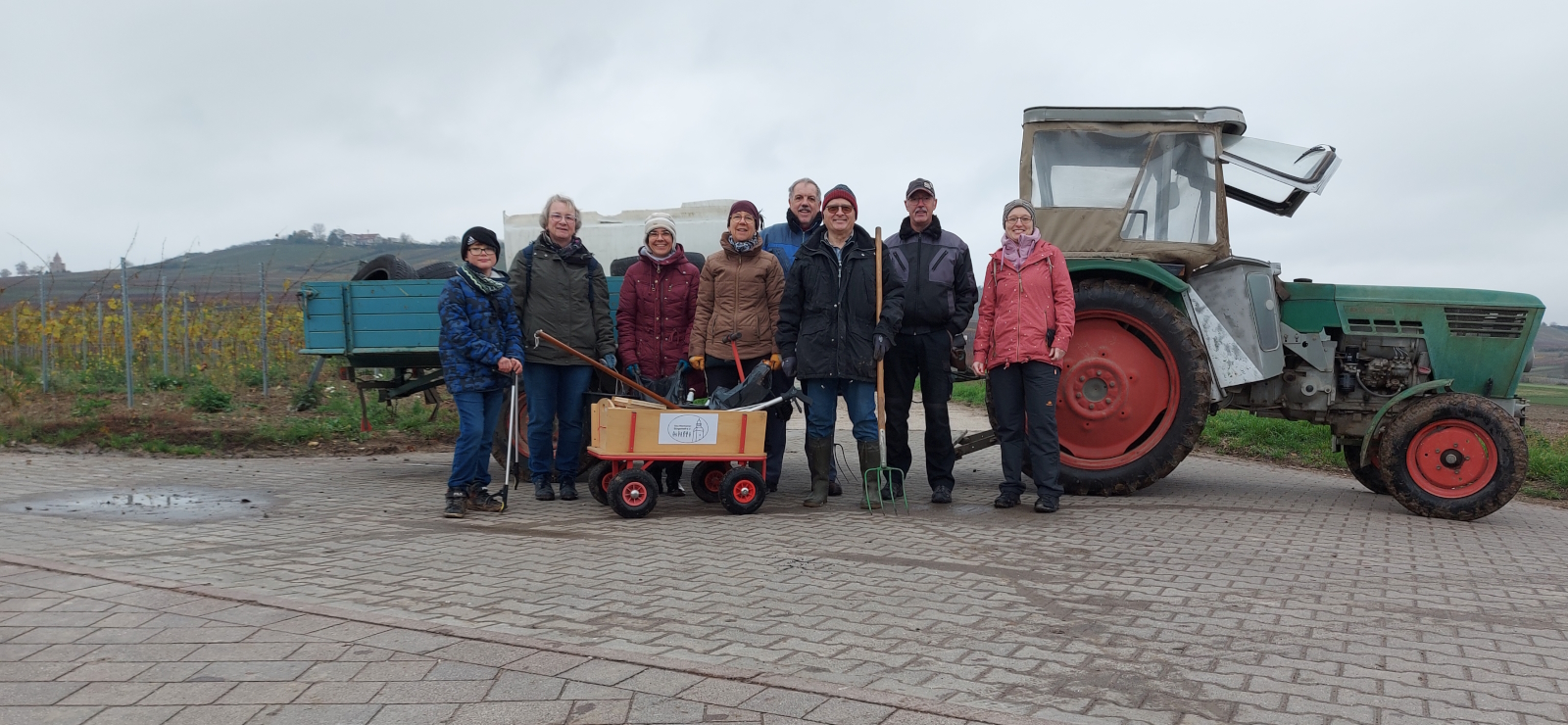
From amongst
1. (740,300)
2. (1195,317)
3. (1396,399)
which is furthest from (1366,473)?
(740,300)

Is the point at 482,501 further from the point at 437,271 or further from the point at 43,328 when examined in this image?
the point at 43,328

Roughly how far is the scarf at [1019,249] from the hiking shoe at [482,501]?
341cm

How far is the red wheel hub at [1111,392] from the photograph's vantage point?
7.07 metres

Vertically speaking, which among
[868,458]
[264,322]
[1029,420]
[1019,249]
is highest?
[1019,249]

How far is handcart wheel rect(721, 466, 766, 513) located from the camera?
6109 mm

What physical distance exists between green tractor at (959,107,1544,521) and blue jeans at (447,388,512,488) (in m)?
3.35

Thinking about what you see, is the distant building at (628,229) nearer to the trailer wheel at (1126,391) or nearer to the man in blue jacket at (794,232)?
the man in blue jacket at (794,232)

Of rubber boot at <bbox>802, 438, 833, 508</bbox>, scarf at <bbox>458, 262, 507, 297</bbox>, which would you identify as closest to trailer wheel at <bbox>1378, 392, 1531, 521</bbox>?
rubber boot at <bbox>802, 438, 833, 508</bbox>

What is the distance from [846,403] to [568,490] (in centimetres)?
194

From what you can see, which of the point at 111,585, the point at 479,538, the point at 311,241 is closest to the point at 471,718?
the point at 111,585

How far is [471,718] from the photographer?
8.98 ft

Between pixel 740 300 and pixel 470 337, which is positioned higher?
pixel 740 300

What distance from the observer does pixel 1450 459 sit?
6.37 meters

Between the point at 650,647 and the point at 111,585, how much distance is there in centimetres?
231
